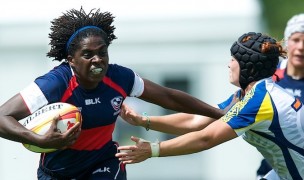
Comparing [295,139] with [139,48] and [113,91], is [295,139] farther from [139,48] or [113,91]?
[139,48]

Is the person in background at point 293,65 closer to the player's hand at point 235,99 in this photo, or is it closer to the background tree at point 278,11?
the player's hand at point 235,99

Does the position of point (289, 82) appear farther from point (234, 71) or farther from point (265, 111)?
point (265, 111)

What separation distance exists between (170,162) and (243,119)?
11.8m

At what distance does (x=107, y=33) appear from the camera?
9562 millimetres

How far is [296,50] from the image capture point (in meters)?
10.9

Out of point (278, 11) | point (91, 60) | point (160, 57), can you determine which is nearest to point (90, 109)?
point (91, 60)

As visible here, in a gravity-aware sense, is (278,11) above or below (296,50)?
below

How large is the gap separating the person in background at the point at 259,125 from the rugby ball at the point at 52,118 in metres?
0.45

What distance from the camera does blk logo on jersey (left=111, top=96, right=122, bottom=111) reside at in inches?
367

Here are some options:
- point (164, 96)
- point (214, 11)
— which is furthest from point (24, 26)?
point (164, 96)

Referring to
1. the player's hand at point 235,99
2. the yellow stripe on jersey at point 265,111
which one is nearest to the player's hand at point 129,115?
the player's hand at point 235,99

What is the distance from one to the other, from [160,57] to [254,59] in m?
11.2

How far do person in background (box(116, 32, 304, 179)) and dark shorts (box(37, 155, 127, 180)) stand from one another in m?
0.63

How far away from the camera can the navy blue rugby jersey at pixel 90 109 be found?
29.9ft
